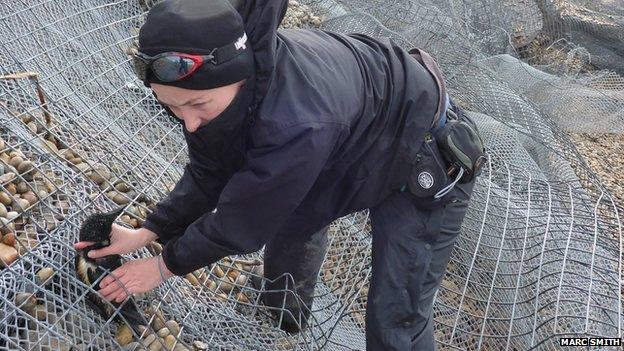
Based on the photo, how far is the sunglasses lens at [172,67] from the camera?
1.43 meters

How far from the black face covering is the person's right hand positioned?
0.51 metres

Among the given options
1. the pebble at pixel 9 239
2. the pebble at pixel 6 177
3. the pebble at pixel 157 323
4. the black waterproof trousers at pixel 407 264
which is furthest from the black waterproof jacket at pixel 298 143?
the pebble at pixel 6 177

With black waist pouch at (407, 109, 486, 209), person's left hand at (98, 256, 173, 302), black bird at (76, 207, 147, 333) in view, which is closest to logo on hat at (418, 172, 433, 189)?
black waist pouch at (407, 109, 486, 209)

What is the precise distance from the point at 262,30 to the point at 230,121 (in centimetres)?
23

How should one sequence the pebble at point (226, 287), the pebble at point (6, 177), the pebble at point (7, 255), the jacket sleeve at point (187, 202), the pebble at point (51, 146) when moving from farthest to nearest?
the pebble at point (226, 287), the pebble at point (51, 146), the pebble at point (6, 177), the jacket sleeve at point (187, 202), the pebble at point (7, 255)

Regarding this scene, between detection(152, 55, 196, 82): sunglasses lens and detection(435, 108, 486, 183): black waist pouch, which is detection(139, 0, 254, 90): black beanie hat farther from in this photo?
detection(435, 108, 486, 183): black waist pouch

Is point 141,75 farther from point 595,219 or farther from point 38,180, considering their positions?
point 595,219

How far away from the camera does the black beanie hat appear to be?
1.43 metres

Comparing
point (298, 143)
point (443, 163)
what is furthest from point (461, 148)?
point (298, 143)

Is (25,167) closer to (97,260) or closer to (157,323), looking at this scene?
(97,260)

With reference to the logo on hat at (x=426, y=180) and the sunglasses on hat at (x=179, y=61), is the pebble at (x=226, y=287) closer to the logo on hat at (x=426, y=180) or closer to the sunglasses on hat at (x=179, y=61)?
the logo on hat at (x=426, y=180)

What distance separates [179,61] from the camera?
143 cm

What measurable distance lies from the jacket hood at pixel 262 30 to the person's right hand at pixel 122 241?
0.73 metres

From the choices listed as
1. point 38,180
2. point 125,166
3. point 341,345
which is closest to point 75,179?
point 38,180
